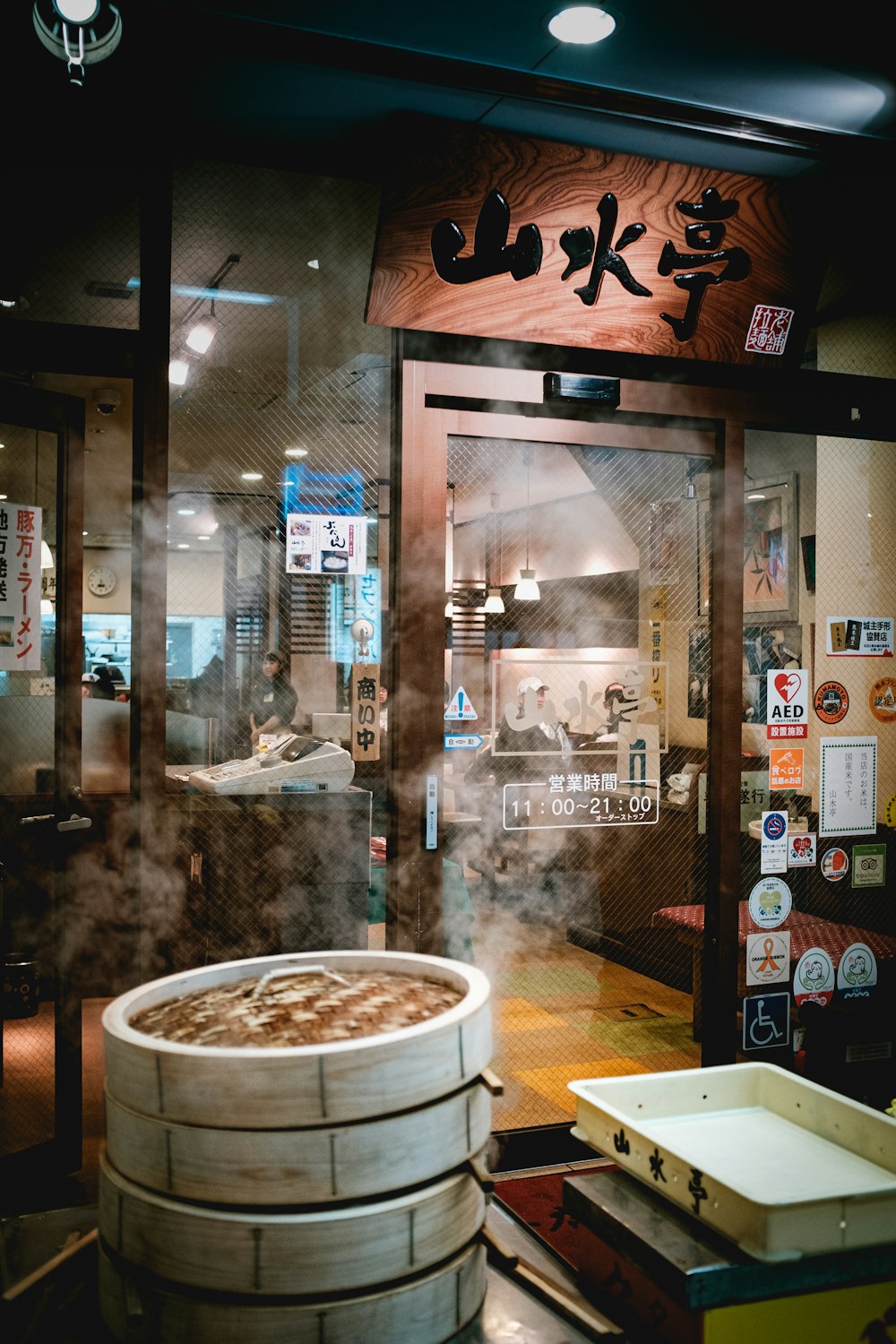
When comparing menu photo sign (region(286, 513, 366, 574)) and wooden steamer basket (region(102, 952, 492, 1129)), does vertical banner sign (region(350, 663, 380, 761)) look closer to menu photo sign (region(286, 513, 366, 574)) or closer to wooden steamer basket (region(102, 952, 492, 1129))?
menu photo sign (region(286, 513, 366, 574))

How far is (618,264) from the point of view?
3473 mm

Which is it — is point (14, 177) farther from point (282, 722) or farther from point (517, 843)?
point (517, 843)

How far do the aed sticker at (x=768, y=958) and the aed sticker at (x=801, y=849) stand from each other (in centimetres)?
27

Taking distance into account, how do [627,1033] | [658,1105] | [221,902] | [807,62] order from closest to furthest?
1. [658,1105]
2. [807,62]
3. [221,902]
4. [627,1033]

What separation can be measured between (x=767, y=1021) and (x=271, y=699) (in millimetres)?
2313

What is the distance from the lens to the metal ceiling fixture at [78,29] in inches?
104

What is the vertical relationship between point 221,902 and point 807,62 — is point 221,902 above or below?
→ below

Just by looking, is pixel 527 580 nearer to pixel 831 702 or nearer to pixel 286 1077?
pixel 831 702

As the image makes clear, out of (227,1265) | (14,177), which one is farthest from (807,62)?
(227,1265)

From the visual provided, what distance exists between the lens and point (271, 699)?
11.5ft

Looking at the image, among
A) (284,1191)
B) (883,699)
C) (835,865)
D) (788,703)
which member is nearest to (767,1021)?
(835,865)

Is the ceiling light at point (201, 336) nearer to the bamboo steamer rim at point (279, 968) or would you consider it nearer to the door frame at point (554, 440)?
the door frame at point (554, 440)

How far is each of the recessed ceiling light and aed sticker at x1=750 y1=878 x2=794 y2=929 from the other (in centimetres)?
297

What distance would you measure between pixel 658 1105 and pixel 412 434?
86.7 inches
